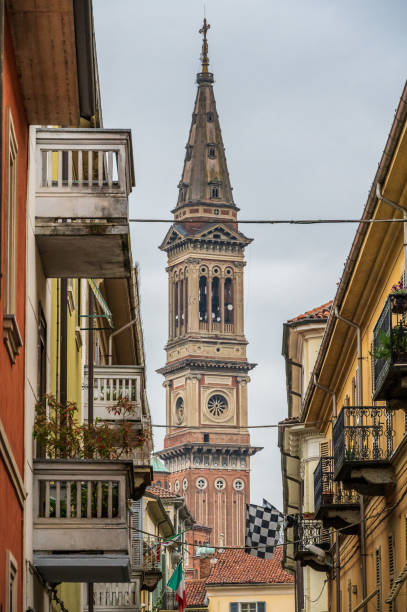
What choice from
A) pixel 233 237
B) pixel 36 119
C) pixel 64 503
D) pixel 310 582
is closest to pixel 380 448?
pixel 64 503

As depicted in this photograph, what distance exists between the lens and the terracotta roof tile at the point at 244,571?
78.7 meters

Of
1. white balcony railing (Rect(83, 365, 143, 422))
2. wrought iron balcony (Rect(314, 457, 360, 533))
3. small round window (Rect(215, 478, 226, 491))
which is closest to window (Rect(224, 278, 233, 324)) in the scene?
small round window (Rect(215, 478, 226, 491))

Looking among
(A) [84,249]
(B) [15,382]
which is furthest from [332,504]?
(B) [15,382]

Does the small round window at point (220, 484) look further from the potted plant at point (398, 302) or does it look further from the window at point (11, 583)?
the window at point (11, 583)

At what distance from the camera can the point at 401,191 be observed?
60.7 ft

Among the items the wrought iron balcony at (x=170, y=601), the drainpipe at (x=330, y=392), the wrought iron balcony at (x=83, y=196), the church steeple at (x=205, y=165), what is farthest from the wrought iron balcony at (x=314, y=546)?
the church steeple at (x=205, y=165)

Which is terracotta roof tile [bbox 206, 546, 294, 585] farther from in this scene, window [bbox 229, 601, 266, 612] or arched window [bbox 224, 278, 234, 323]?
arched window [bbox 224, 278, 234, 323]

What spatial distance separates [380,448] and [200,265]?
134 metres

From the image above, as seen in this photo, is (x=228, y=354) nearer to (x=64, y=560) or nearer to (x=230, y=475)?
(x=230, y=475)

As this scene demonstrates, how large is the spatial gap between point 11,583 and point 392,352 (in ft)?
17.9

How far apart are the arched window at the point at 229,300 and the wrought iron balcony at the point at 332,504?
129964 millimetres

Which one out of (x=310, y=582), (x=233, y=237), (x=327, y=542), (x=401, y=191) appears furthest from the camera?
(x=233, y=237)

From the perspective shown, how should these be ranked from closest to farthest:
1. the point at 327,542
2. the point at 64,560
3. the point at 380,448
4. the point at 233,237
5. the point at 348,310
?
the point at 64,560
the point at 380,448
the point at 348,310
the point at 327,542
the point at 233,237

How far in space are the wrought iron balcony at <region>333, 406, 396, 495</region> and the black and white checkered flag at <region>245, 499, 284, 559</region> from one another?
50.6ft
